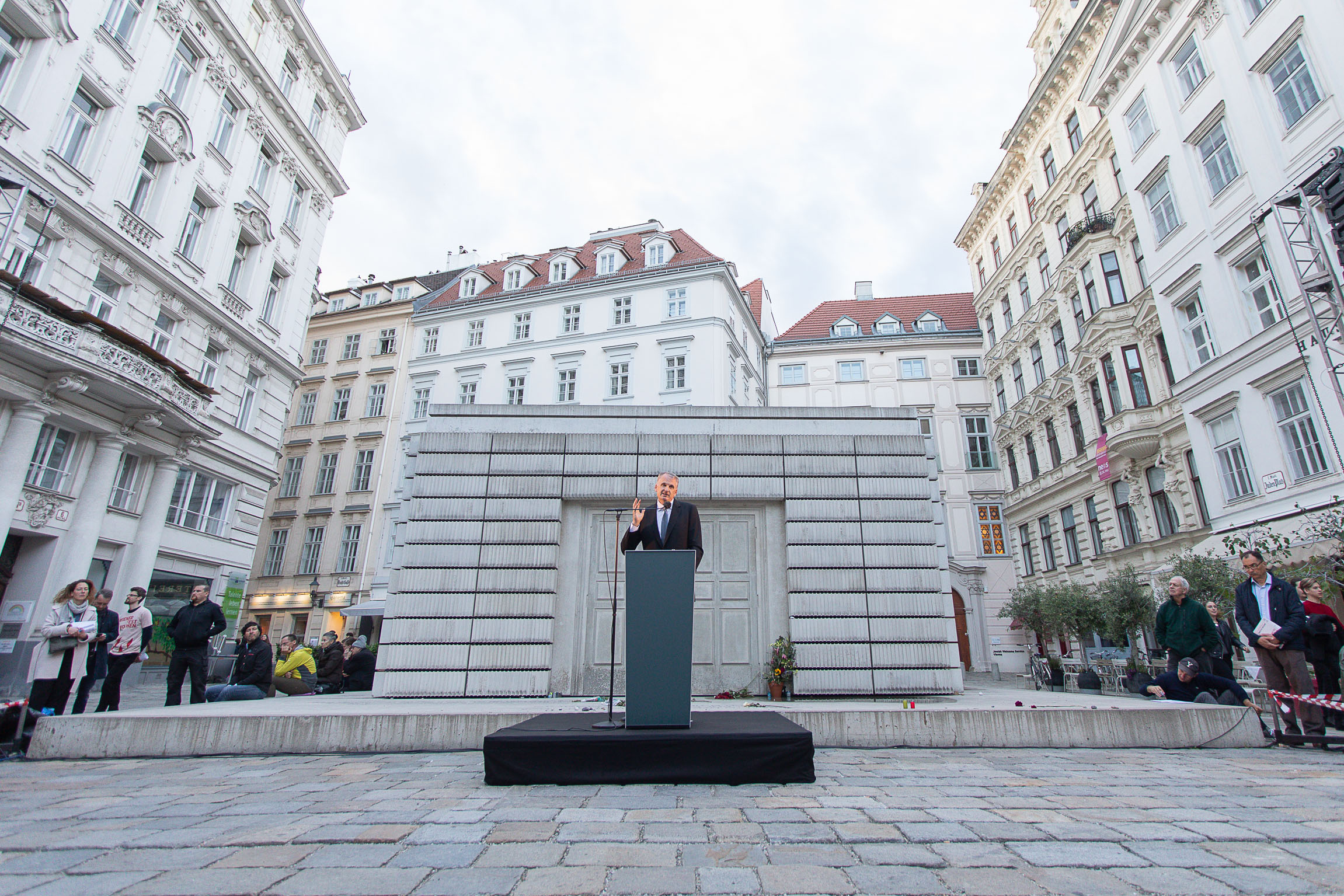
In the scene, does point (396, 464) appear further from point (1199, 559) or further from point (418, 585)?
point (1199, 559)

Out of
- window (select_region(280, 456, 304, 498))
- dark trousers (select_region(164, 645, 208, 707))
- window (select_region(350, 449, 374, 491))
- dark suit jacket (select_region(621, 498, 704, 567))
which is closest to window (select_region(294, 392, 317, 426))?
window (select_region(280, 456, 304, 498))

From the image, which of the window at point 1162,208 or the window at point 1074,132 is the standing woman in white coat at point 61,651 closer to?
the window at point 1162,208

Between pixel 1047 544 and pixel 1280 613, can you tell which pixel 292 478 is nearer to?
pixel 1047 544

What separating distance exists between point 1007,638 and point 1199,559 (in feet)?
51.6

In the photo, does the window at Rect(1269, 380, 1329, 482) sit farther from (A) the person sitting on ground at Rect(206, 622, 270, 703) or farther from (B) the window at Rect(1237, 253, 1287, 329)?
(A) the person sitting on ground at Rect(206, 622, 270, 703)

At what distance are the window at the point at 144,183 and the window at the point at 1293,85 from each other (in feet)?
95.3

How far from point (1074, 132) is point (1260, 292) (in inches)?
538

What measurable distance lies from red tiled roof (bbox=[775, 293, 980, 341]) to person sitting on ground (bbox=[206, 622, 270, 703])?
32484 mm

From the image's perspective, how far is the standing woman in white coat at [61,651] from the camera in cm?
766

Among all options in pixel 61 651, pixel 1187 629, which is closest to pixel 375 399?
pixel 61 651

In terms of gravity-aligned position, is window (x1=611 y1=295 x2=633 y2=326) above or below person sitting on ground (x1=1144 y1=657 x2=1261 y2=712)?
above

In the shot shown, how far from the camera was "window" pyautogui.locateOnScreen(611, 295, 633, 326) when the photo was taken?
32781 millimetres

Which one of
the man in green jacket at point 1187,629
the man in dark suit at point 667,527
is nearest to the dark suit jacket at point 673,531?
the man in dark suit at point 667,527

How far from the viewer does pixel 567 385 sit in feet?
107
